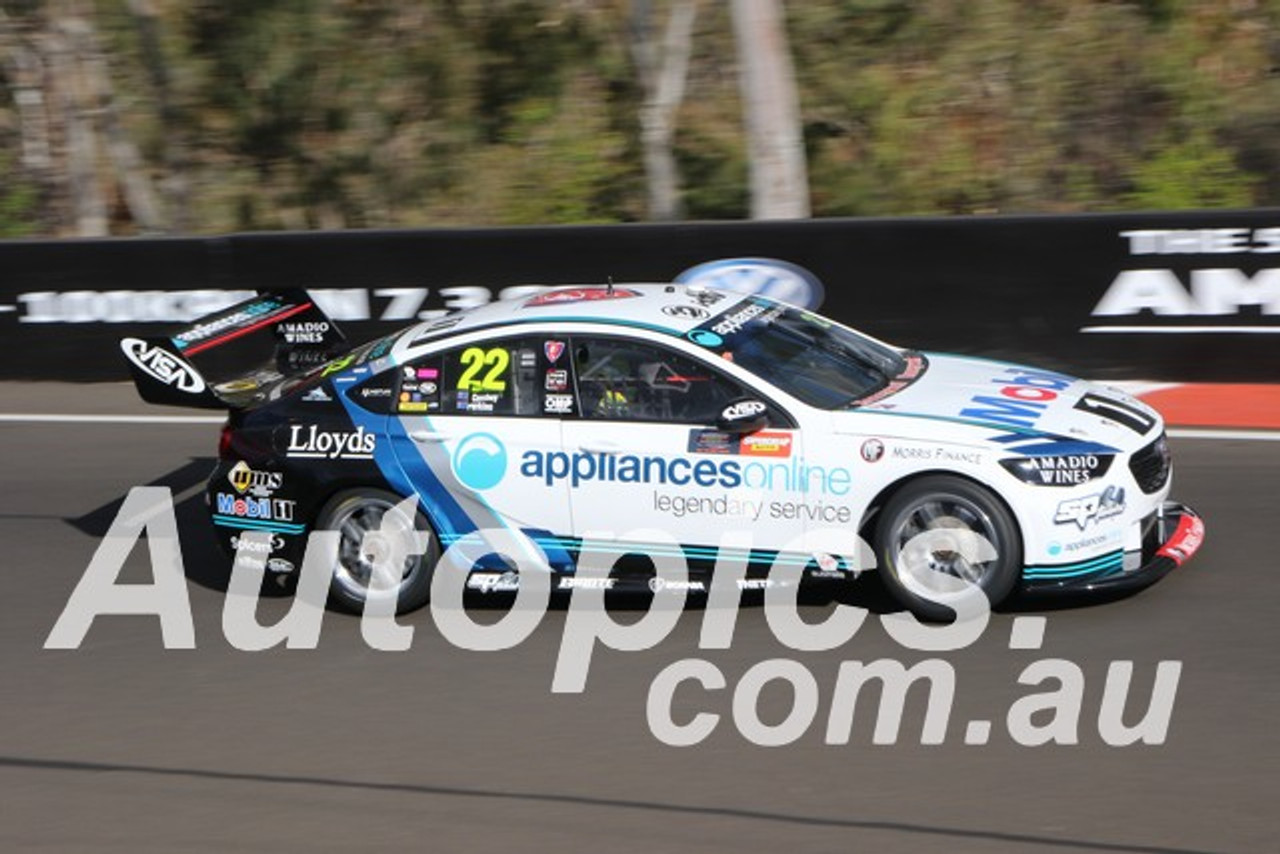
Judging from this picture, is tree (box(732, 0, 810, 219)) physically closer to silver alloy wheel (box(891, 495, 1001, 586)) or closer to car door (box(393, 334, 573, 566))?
car door (box(393, 334, 573, 566))

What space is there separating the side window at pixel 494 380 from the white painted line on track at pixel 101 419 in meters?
4.66

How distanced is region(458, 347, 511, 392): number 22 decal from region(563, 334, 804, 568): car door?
0.35 m

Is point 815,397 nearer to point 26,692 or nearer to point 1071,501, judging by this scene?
point 1071,501

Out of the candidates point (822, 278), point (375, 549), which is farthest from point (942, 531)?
point (822, 278)

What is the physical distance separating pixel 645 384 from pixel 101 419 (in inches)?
246

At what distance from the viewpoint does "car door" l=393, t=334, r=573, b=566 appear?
7840 mm

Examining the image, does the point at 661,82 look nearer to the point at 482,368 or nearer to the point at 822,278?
the point at 822,278

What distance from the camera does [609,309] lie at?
26.7 ft

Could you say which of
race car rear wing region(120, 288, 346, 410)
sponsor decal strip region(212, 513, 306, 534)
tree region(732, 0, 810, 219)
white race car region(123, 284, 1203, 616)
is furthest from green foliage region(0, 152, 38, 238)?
sponsor decal strip region(212, 513, 306, 534)

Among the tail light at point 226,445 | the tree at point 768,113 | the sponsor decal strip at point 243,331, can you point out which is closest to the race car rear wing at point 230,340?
the sponsor decal strip at point 243,331

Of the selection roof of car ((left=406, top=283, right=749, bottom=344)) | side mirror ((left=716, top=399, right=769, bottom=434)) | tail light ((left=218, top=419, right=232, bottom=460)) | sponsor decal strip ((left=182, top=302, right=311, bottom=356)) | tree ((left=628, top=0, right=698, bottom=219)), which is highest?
roof of car ((left=406, top=283, right=749, bottom=344))

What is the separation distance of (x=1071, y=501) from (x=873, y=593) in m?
1.12

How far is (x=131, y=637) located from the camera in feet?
26.6

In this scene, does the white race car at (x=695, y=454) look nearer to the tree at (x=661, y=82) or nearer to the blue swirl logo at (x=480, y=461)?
the blue swirl logo at (x=480, y=461)
